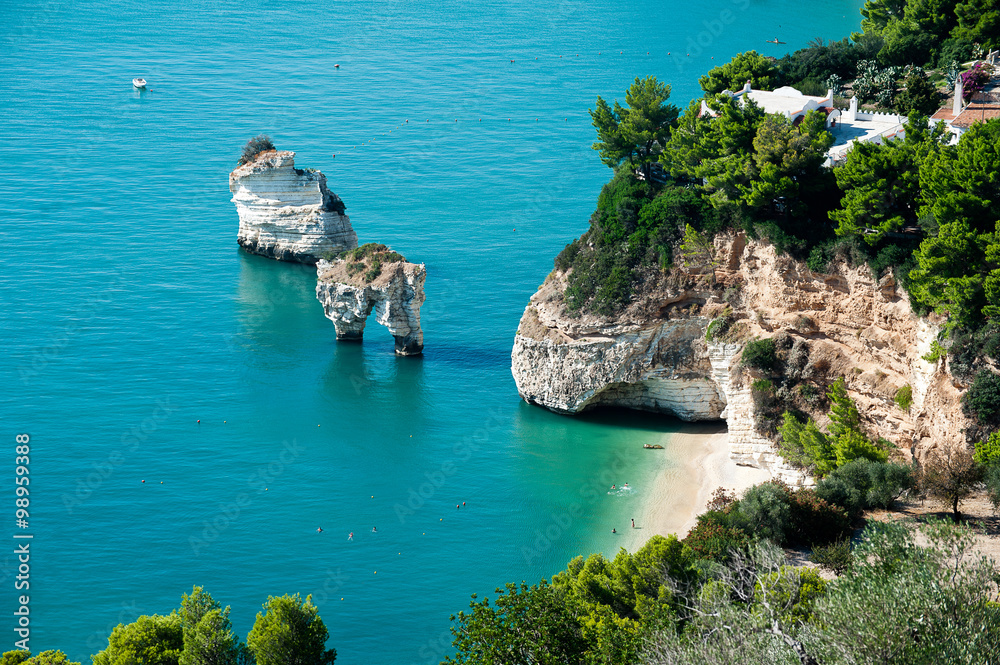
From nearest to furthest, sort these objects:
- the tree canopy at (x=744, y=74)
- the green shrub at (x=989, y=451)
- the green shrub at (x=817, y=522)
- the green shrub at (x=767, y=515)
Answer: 1. the green shrub at (x=767, y=515)
2. the green shrub at (x=817, y=522)
3. the green shrub at (x=989, y=451)
4. the tree canopy at (x=744, y=74)

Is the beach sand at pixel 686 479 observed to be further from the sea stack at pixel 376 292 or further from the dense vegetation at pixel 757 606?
the sea stack at pixel 376 292

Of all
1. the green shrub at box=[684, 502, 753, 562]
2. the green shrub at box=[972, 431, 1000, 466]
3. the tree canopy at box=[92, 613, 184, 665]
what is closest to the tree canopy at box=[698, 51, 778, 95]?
the green shrub at box=[972, 431, 1000, 466]

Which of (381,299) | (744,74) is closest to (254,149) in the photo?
(381,299)

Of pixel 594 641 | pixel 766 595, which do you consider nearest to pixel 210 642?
pixel 594 641

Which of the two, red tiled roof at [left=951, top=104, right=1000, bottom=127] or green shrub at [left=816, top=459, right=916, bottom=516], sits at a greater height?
red tiled roof at [left=951, top=104, right=1000, bottom=127]

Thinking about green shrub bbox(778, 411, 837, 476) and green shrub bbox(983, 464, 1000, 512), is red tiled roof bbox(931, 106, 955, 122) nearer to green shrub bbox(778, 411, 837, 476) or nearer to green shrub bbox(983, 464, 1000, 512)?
green shrub bbox(778, 411, 837, 476)

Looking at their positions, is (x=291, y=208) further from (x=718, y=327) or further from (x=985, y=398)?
(x=985, y=398)

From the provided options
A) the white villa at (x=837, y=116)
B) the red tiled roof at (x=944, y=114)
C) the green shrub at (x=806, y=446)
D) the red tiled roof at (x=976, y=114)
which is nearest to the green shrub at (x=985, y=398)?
the green shrub at (x=806, y=446)
